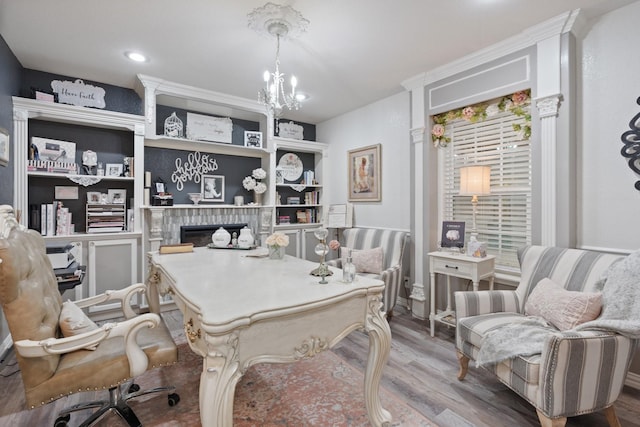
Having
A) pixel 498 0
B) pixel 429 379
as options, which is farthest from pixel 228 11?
pixel 429 379

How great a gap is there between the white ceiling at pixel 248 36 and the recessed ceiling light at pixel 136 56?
70mm

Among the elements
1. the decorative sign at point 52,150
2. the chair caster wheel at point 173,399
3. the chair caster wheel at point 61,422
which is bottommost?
the chair caster wheel at point 173,399

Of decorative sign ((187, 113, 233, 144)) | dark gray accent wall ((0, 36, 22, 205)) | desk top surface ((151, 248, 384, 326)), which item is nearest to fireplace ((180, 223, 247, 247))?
decorative sign ((187, 113, 233, 144))

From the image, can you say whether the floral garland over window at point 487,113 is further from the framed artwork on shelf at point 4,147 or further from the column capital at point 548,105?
the framed artwork on shelf at point 4,147

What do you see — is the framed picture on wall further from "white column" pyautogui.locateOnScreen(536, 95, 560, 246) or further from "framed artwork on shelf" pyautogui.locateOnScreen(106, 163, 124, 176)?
"white column" pyautogui.locateOnScreen(536, 95, 560, 246)

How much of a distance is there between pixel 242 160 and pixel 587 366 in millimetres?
4173

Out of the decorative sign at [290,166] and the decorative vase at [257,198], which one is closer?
the decorative vase at [257,198]

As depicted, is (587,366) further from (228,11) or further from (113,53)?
(113,53)

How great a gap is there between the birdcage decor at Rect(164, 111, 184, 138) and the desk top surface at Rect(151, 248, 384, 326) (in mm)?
2171

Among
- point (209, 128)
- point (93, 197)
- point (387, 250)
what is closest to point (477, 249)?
point (387, 250)

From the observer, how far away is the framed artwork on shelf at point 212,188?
4.23m

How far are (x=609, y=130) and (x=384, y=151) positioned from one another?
2240mm

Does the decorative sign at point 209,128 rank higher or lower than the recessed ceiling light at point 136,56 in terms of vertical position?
lower

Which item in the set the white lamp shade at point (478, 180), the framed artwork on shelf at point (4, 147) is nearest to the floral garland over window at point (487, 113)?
the white lamp shade at point (478, 180)
